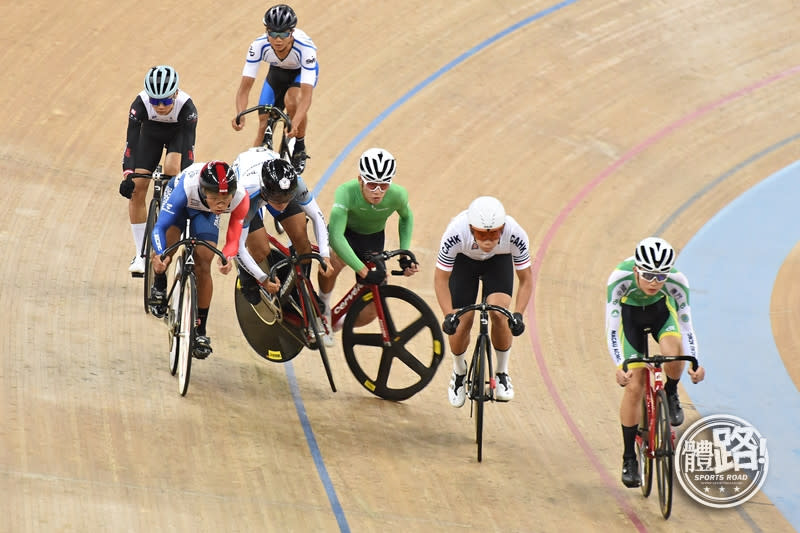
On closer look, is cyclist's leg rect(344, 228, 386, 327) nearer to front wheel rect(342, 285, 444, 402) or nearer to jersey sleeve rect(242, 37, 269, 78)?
front wheel rect(342, 285, 444, 402)

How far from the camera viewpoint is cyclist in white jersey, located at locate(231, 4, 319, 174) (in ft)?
26.5

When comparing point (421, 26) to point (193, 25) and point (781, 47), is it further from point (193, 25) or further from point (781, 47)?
point (781, 47)

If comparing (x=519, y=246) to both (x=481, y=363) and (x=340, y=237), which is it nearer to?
(x=481, y=363)

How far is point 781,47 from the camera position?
1171 centimetres

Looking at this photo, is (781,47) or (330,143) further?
(781,47)

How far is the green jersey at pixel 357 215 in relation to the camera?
6.23 metres

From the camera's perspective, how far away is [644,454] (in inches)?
223

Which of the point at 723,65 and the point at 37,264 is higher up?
the point at 723,65

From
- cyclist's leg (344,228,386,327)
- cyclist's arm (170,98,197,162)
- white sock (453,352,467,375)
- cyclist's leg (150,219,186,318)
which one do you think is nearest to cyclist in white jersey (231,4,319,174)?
cyclist's arm (170,98,197,162)

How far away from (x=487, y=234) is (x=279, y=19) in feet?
9.77

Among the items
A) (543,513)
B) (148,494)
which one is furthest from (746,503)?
(148,494)

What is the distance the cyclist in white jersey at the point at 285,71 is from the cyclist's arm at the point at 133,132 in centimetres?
100

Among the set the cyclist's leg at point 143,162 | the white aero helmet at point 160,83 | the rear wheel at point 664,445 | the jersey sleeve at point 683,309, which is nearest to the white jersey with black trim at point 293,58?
the cyclist's leg at point 143,162

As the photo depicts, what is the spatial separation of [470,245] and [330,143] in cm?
Result: 418
